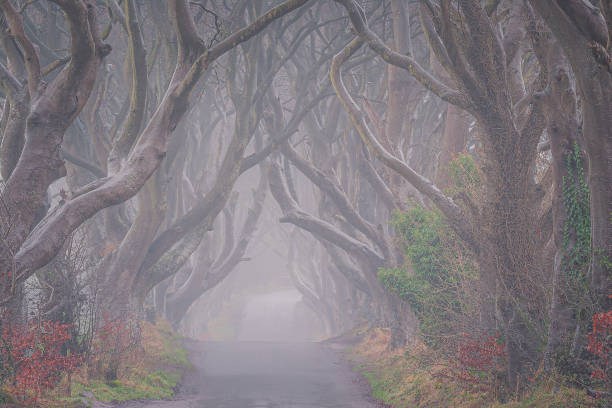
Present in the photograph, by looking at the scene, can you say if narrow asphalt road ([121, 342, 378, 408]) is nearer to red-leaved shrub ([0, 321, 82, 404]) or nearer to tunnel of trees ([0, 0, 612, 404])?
red-leaved shrub ([0, 321, 82, 404])

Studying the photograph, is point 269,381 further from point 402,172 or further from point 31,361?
point 31,361

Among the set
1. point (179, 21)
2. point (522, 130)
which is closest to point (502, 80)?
point (522, 130)

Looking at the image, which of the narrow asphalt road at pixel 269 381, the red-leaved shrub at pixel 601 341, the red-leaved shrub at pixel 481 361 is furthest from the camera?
the narrow asphalt road at pixel 269 381

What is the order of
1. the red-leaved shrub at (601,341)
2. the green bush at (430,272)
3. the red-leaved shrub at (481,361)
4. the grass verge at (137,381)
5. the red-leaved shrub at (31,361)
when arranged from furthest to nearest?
the green bush at (430,272), the grass verge at (137,381), the red-leaved shrub at (481,361), the red-leaved shrub at (31,361), the red-leaved shrub at (601,341)

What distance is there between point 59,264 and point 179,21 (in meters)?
4.85

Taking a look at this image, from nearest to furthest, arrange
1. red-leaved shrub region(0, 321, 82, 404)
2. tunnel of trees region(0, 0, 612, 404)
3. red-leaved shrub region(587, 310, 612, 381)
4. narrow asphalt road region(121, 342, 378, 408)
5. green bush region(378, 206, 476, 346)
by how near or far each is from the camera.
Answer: red-leaved shrub region(587, 310, 612, 381) < tunnel of trees region(0, 0, 612, 404) < red-leaved shrub region(0, 321, 82, 404) < narrow asphalt road region(121, 342, 378, 408) < green bush region(378, 206, 476, 346)

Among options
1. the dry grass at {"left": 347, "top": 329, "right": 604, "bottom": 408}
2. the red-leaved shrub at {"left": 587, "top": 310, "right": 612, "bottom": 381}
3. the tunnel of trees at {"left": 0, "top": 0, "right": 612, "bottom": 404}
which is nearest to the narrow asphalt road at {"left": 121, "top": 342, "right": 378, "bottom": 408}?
the dry grass at {"left": 347, "top": 329, "right": 604, "bottom": 408}

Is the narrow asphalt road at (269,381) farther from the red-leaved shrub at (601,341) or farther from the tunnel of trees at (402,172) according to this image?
the red-leaved shrub at (601,341)

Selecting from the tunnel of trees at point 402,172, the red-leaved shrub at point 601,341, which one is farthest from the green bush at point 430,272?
the red-leaved shrub at point 601,341

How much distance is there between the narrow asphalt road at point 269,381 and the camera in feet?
30.8

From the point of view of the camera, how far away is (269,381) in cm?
1162

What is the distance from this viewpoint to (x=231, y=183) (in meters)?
14.8

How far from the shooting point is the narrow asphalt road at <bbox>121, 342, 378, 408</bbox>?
A: 9383 mm

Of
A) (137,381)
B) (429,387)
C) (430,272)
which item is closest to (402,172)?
(430,272)
